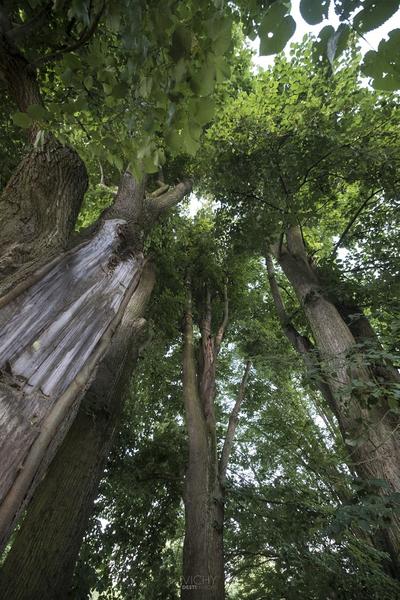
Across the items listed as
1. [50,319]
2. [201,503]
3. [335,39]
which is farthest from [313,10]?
[201,503]

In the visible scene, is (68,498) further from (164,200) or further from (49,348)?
(164,200)

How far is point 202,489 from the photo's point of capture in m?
3.99

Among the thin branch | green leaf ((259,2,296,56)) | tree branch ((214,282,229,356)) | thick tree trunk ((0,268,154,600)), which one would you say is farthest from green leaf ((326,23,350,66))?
tree branch ((214,282,229,356))

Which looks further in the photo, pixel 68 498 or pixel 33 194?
pixel 68 498

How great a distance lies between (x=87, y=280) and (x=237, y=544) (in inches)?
181

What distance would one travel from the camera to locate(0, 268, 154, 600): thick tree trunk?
2.26m

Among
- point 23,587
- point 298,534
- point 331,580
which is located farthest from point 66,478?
point 331,580

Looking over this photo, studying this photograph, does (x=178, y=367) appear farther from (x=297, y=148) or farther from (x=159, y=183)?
(x=297, y=148)

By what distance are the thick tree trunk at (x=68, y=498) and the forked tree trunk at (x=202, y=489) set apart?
128 cm

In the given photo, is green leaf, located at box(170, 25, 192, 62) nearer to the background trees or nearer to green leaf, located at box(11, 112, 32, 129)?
the background trees

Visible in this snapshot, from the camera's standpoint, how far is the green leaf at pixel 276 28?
38.6 inches

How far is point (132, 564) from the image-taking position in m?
4.45

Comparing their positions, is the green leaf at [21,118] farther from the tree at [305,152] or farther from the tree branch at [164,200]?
the tree at [305,152]

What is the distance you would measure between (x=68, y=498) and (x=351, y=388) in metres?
2.51
